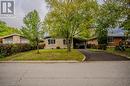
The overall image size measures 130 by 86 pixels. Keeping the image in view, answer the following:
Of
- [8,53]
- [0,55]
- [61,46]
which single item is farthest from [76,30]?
[61,46]

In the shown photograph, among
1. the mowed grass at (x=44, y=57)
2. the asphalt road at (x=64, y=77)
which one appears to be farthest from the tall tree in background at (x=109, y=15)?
the asphalt road at (x=64, y=77)

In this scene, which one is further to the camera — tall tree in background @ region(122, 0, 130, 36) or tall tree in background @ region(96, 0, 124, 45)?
tall tree in background @ region(96, 0, 124, 45)

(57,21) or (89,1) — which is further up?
(89,1)

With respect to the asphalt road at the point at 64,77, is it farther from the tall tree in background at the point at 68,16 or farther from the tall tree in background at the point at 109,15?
the tall tree in background at the point at 68,16

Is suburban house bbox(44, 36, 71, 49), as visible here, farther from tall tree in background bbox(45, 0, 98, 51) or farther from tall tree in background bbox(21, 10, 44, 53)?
tall tree in background bbox(21, 10, 44, 53)

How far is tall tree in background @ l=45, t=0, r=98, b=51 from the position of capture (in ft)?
151

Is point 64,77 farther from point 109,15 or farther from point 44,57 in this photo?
point 109,15

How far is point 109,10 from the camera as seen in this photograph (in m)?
43.9

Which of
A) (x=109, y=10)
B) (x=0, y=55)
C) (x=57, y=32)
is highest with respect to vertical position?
(x=109, y=10)

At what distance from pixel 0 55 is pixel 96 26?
18.6 metres

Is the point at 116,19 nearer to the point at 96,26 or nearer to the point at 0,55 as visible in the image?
the point at 96,26

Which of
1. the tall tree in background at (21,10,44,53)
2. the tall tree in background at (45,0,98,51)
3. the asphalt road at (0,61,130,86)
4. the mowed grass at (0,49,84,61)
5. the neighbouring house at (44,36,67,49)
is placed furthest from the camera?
the neighbouring house at (44,36,67,49)

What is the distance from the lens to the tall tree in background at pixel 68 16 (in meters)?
45.9

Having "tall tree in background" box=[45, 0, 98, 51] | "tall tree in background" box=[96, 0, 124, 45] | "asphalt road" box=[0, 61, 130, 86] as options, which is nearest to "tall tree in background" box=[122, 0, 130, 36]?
"tall tree in background" box=[96, 0, 124, 45]
